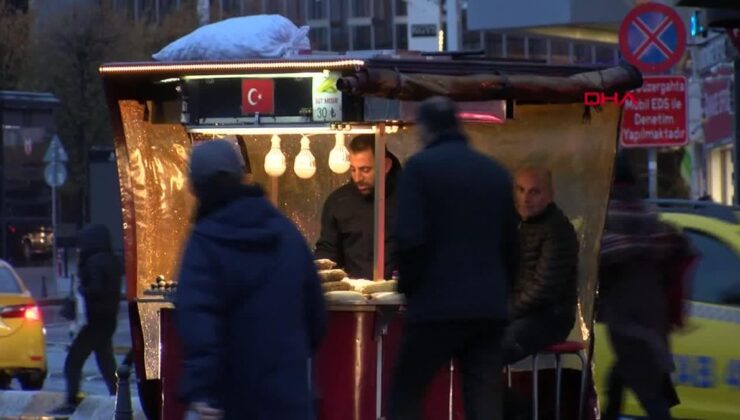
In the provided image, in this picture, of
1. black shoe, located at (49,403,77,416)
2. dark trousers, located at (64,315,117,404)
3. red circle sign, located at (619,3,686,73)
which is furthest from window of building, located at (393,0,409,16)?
black shoe, located at (49,403,77,416)

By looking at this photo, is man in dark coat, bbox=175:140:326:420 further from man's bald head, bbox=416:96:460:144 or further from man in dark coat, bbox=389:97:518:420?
man's bald head, bbox=416:96:460:144

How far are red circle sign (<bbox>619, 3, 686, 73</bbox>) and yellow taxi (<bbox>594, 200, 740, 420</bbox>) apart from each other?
3868mm

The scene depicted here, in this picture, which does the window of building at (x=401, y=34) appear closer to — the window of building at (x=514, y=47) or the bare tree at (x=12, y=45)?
the window of building at (x=514, y=47)

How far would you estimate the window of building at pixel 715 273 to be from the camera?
10.2 m

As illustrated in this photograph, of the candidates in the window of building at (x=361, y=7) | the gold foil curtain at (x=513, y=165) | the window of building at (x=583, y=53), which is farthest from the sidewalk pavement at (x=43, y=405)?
the window of building at (x=361, y=7)

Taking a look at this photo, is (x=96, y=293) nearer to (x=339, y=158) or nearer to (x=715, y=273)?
(x=339, y=158)

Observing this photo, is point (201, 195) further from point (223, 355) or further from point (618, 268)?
point (618, 268)

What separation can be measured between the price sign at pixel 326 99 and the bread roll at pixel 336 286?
972mm

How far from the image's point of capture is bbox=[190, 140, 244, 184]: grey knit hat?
582 centimetres

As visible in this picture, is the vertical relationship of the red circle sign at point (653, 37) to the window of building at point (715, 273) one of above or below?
above

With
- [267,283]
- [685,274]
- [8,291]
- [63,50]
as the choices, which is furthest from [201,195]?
[63,50]

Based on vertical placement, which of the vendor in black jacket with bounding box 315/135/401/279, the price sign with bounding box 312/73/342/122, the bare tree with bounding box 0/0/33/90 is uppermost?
the bare tree with bounding box 0/0/33/90

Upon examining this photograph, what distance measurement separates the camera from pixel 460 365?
7.51m

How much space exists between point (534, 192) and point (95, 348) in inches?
232
